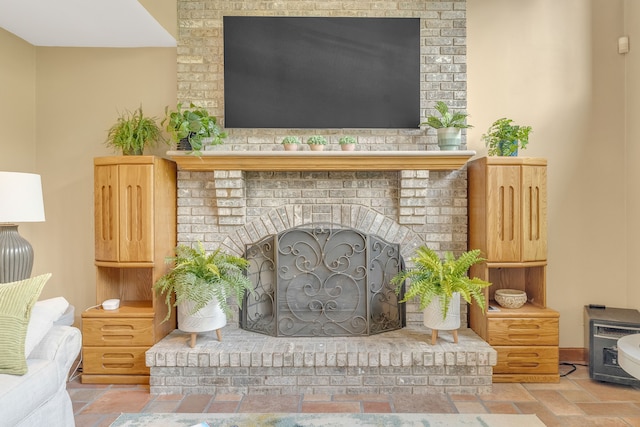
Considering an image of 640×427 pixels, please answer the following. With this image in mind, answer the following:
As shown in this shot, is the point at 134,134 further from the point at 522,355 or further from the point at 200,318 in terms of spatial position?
the point at 522,355

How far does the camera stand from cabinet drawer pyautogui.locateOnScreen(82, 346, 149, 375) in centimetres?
283

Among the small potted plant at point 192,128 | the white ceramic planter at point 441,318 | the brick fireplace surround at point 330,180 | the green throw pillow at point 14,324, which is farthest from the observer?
the brick fireplace surround at point 330,180

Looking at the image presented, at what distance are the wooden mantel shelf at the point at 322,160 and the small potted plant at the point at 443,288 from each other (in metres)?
0.62

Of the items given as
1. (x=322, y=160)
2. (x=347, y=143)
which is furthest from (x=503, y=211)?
(x=322, y=160)

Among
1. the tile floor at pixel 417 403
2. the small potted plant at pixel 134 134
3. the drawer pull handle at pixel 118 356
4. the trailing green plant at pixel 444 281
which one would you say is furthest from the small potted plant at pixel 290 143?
the drawer pull handle at pixel 118 356

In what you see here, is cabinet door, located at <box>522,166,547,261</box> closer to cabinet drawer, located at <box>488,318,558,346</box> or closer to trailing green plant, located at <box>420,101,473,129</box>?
cabinet drawer, located at <box>488,318,558,346</box>

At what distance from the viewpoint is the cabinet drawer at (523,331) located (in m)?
2.82

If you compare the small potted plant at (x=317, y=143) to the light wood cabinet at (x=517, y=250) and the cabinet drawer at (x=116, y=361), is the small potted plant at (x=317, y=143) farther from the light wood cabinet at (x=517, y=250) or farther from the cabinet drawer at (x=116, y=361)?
the cabinet drawer at (x=116, y=361)

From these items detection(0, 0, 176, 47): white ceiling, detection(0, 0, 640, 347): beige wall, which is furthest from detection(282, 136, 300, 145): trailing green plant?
detection(0, 0, 176, 47): white ceiling

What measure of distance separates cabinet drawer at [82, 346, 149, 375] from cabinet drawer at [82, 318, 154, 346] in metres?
0.04

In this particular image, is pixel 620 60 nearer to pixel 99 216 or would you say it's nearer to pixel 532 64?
pixel 532 64

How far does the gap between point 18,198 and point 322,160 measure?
1845 millimetres

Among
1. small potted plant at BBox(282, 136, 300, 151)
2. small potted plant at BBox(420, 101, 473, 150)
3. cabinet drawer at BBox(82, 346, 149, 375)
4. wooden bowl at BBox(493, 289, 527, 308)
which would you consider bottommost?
cabinet drawer at BBox(82, 346, 149, 375)

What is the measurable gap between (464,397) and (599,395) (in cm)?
83
